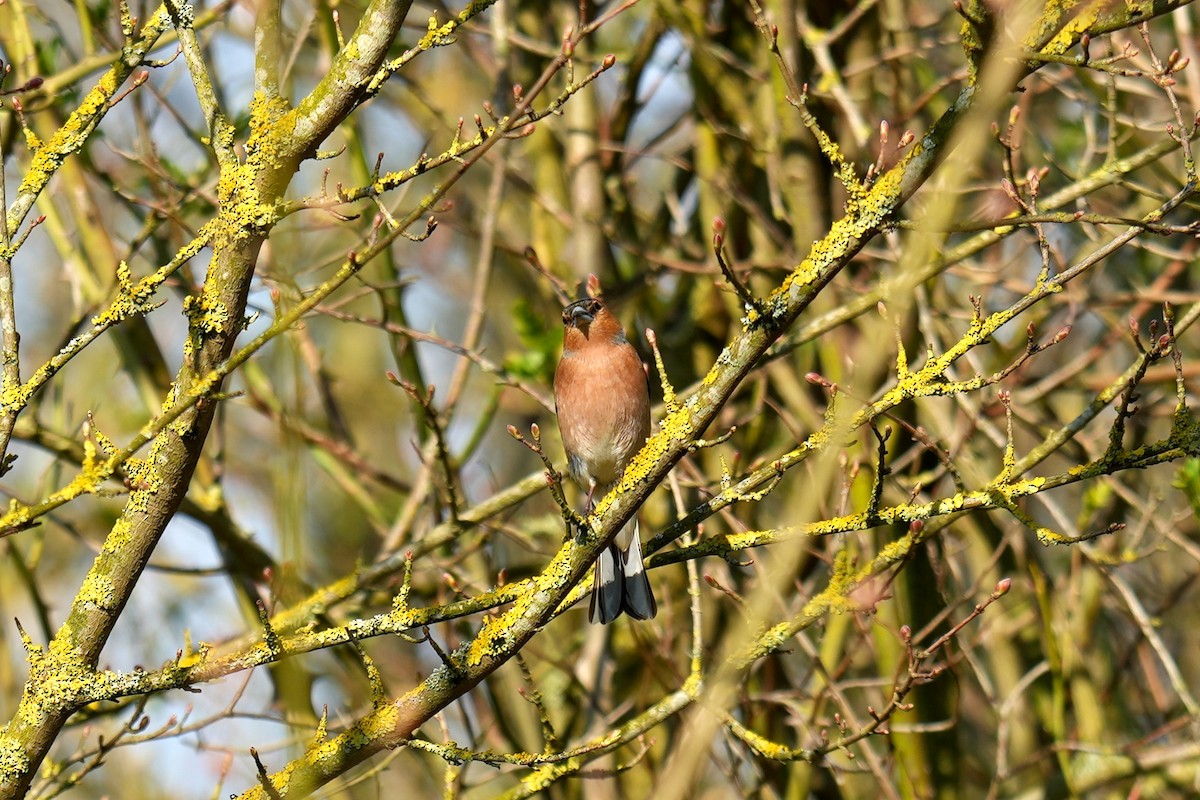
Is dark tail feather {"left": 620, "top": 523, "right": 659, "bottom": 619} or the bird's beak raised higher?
the bird's beak

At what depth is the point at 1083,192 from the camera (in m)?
4.10

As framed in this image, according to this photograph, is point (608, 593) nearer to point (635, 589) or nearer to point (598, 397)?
point (635, 589)

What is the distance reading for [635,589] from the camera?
429cm

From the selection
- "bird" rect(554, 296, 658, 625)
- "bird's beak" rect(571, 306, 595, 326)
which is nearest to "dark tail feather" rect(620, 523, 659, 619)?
"bird" rect(554, 296, 658, 625)

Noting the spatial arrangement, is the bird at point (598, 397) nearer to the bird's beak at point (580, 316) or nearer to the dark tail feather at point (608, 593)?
the bird's beak at point (580, 316)

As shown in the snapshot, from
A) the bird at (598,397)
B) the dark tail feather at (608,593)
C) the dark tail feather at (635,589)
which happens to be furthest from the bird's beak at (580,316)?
the dark tail feather at (608,593)

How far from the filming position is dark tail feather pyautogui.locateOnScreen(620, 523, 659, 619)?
13.7 ft

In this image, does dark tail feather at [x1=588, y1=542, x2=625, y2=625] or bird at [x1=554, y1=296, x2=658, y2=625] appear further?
bird at [x1=554, y1=296, x2=658, y2=625]

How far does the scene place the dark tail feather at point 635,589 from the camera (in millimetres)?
4180

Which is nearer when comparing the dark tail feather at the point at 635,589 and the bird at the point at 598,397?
the dark tail feather at the point at 635,589

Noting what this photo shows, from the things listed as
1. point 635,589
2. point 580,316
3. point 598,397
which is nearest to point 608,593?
point 635,589

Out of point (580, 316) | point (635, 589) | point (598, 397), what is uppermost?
point (580, 316)

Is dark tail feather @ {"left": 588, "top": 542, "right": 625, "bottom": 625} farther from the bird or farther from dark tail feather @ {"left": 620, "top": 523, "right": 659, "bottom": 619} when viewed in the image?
the bird

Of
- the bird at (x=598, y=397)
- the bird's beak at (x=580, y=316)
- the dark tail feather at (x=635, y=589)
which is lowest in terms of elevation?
the dark tail feather at (x=635, y=589)
